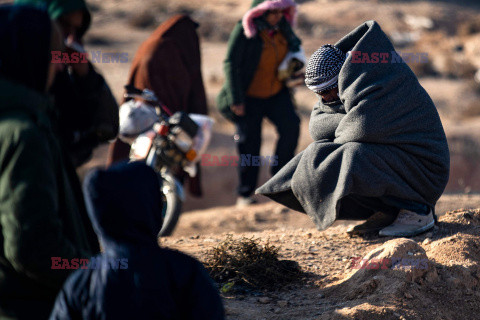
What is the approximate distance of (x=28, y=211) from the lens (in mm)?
2115

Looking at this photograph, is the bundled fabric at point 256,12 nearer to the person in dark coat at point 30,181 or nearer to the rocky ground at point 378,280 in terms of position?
the rocky ground at point 378,280

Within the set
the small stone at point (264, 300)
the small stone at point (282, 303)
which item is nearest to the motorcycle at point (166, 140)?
the small stone at point (264, 300)

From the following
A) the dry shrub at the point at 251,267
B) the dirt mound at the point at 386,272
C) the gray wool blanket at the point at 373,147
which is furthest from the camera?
the gray wool blanket at the point at 373,147

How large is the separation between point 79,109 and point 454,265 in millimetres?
2220

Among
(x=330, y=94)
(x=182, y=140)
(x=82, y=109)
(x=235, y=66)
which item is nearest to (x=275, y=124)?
(x=235, y=66)

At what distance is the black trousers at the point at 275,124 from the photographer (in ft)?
21.7

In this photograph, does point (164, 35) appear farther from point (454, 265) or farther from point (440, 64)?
point (440, 64)

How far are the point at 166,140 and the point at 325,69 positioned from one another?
5.58 ft

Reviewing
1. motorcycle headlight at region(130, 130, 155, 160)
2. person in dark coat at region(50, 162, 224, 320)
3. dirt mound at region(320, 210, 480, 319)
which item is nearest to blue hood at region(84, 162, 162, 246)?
person in dark coat at region(50, 162, 224, 320)

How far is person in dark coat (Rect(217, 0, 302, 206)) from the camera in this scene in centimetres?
649

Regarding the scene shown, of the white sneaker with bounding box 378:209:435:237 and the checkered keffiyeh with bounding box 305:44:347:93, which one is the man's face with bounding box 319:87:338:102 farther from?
the white sneaker with bounding box 378:209:435:237

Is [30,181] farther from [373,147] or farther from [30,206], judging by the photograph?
[373,147]

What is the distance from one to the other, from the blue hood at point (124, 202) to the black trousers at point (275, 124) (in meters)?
4.74

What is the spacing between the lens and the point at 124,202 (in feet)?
6.15
